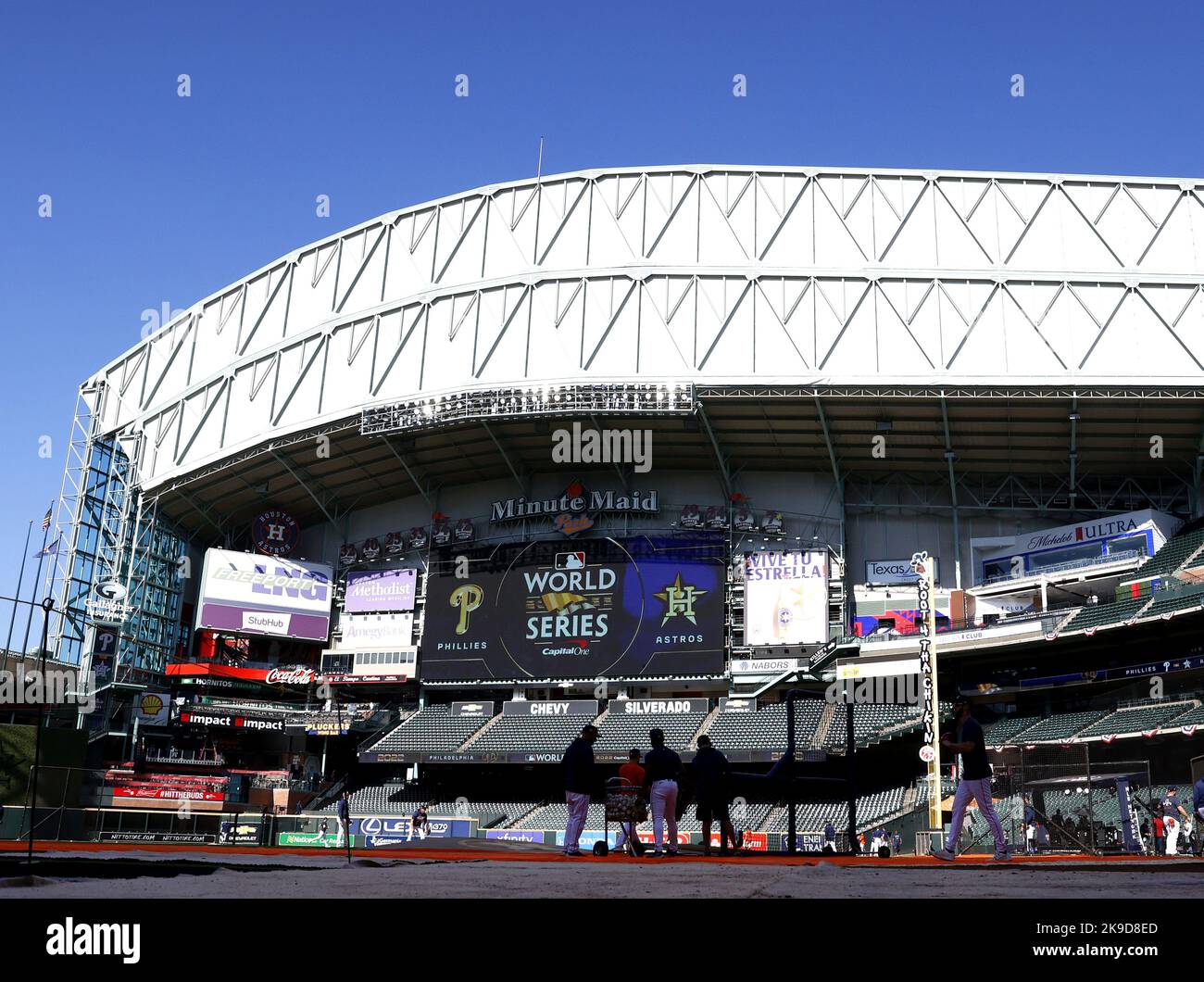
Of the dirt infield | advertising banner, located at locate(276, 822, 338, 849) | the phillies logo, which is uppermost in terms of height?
the phillies logo

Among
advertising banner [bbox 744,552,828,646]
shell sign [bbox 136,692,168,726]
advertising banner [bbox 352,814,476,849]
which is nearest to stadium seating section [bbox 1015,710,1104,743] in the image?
advertising banner [bbox 744,552,828,646]

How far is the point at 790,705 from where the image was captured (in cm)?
1719

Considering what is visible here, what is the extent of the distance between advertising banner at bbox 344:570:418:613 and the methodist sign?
52.5 inches

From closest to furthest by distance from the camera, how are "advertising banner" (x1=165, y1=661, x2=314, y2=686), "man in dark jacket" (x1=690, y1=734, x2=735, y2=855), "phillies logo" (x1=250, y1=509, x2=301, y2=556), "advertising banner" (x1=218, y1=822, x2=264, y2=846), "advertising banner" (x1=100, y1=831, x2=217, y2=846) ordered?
1. "man in dark jacket" (x1=690, y1=734, x2=735, y2=855)
2. "advertising banner" (x1=100, y1=831, x2=217, y2=846)
3. "advertising banner" (x1=218, y1=822, x2=264, y2=846)
4. "advertising banner" (x1=165, y1=661, x2=314, y2=686)
5. "phillies logo" (x1=250, y1=509, x2=301, y2=556)

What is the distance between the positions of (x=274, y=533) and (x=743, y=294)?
2694cm

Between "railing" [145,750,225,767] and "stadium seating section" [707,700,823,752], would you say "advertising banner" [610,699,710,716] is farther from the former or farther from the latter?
"railing" [145,750,225,767]

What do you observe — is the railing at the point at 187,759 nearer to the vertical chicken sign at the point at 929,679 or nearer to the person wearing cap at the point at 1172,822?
the vertical chicken sign at the point at 929,679

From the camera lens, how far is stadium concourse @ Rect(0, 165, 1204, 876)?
46750 millimetres

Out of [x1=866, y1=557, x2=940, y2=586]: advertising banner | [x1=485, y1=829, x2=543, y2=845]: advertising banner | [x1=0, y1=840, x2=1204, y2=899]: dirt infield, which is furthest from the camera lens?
[x1=866, y1=557, x2=940, y2=586]: advertising banner

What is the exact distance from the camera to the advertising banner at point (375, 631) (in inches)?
2203

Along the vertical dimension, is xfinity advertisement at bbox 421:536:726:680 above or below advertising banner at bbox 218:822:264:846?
above

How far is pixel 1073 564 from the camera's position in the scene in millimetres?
48344

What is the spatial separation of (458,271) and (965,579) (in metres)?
27.8

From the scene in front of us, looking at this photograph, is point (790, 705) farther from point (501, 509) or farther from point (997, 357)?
point (501, 509)
